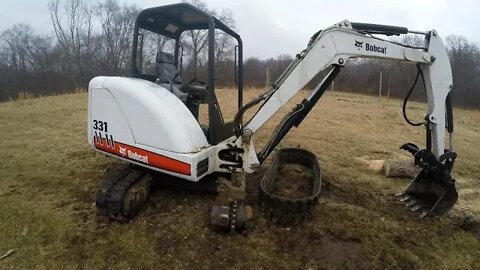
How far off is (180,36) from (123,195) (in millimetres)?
2435

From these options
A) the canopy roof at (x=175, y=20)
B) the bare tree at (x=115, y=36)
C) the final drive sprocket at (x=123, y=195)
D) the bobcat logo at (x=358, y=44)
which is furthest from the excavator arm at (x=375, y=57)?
the bare tree at (x=115, y=36)

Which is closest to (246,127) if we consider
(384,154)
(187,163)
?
(187,163)

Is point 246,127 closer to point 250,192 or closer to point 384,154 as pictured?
point 250,192

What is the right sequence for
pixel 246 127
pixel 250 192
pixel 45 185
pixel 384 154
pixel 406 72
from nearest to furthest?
pixel 246 127 → pixel 250 192 → pixel 45 185 → pixel 384 154 → pixel 406 72

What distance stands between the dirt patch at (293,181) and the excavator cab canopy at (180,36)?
1.13m

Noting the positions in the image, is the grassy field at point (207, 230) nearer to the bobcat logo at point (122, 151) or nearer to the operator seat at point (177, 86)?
the bobcat logo at point (122, 151)

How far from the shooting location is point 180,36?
516 centimetres

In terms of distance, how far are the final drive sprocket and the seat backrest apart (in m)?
1.19

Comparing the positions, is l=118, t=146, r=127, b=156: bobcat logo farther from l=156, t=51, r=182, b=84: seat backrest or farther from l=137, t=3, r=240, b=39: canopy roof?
l=137, t=3, r=240, b=39: canopy roof

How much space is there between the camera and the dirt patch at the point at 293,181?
4.85 m

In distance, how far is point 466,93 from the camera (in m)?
29.5

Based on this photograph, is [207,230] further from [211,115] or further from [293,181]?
[293,181]

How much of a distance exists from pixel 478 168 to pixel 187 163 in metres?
6.32

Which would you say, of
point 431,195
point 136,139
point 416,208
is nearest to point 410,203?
point 416,208
